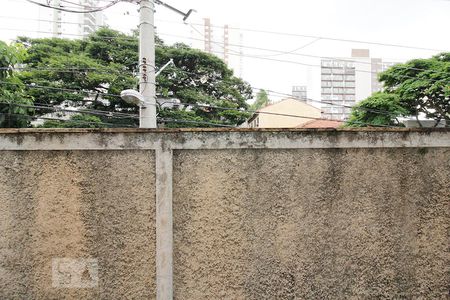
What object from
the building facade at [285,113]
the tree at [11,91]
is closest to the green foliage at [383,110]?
the building facade at [285,113]

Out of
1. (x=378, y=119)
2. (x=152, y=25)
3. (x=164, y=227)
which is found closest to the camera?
(x=164, y=227)

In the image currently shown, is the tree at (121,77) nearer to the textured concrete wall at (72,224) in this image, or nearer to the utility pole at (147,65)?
the utility pole at (147,65)

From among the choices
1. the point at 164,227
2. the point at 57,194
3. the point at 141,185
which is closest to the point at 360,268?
the point at 164,227

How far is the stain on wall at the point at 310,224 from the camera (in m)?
2.23

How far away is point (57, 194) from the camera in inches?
87.1

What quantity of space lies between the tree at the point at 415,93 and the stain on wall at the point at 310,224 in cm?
1520

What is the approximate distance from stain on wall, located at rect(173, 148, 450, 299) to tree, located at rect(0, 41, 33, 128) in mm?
3546

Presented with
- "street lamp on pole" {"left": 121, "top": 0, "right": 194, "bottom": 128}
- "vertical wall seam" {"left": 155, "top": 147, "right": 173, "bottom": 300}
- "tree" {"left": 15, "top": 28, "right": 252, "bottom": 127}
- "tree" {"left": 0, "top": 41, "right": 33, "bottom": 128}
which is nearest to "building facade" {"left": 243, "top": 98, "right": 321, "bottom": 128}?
"tree" {"left": 15, "top": 28, "right": 252, "bottom": 127}

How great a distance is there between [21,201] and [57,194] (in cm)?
25

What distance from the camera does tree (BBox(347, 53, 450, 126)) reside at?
16125 millimetres

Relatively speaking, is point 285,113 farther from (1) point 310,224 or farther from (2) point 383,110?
(1) point 310,224

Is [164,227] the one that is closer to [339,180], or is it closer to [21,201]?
[21,201]

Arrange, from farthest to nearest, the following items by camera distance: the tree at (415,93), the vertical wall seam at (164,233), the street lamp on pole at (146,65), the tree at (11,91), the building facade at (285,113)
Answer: the building facade at (285,113) → the tree at (415,93) → the street lamp on pole at (146,65) → the tree at (11,91) → the vertical wall seam at (164,233)

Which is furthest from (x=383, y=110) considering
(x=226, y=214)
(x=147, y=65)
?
(x=226, y=214)
